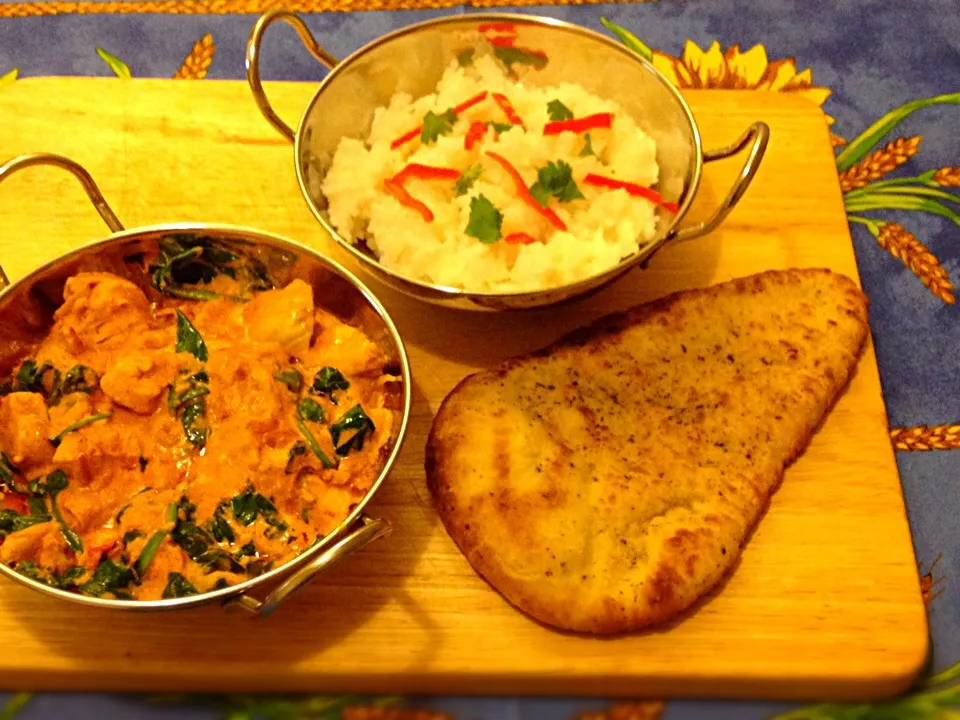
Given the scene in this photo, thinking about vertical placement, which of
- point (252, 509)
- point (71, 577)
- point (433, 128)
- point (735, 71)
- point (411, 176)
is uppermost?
point (735, 71)

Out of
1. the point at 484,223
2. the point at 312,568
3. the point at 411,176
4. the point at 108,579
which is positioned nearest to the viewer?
the point at 312,568

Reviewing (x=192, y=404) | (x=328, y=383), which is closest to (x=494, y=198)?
(x=328, y=383)

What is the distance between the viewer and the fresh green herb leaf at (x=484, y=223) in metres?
2.05

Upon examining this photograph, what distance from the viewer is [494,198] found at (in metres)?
2.11

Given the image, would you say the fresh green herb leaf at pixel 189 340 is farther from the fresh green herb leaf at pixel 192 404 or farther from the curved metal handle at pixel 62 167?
the curved metal handle at pixel 62 167

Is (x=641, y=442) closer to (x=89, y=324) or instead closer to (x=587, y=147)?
(x=587, y=147)

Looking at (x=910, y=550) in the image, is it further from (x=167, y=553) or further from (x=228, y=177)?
(x=228, y=177)

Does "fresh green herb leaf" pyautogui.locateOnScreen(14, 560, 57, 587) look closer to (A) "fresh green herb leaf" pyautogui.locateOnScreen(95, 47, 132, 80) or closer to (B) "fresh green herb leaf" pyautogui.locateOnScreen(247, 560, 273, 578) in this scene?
(B) "fresh green herb leaf" pyautogui.locateOnScreen(247, 560, 273, 578)

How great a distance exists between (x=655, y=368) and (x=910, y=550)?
2.16 ft

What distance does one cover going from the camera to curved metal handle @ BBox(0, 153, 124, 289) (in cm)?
180

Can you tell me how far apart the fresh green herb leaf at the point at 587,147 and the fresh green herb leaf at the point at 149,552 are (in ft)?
4.38

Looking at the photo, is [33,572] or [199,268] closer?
[33,572]

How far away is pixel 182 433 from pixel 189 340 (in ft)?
0.76

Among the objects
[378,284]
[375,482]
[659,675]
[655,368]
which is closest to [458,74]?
[378,284]
